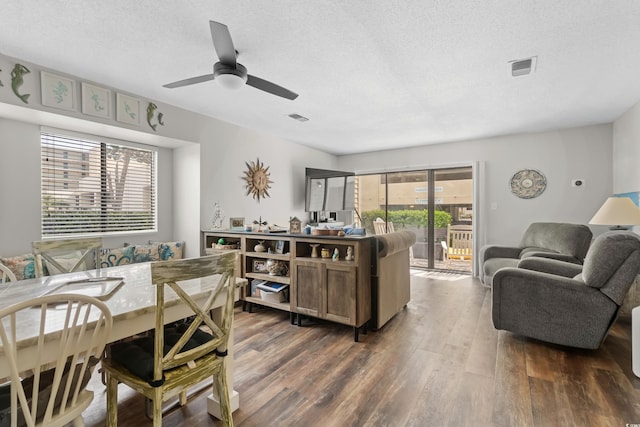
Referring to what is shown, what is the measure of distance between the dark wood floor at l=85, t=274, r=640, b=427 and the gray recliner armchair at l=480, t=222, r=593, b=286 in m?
0.95

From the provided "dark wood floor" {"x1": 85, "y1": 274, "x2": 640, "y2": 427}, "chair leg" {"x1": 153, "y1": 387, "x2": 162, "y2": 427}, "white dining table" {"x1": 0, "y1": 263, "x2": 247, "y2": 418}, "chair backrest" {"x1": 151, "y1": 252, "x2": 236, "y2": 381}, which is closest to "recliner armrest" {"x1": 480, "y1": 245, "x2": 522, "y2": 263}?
"dark wood floor" {"x1": 85, "y1": 274, "x2": 640, "y2": 427}

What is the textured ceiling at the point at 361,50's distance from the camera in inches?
75.9

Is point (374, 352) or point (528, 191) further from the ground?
point (528, 191)

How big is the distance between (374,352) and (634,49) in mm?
3177

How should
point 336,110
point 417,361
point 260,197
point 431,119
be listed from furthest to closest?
point 260,197
point 431,119
point 336,110
point 417,361

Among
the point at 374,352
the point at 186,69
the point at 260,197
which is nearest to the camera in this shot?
the point at 374,352

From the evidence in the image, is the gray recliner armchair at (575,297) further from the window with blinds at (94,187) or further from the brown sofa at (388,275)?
the window with blinds at (94,187)

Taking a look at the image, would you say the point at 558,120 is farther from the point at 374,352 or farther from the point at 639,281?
the point at 374,352

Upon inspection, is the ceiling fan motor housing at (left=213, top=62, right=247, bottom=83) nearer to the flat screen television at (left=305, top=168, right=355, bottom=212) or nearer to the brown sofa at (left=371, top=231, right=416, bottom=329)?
the brown sofa at (left=371, top=231, right=416, bottom=329)

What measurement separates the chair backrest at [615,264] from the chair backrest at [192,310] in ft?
8.83

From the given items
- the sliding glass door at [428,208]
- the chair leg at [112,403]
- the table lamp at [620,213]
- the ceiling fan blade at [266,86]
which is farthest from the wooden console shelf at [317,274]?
the sliding glass door at [428,208]

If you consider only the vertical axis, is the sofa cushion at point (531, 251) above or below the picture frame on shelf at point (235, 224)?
below

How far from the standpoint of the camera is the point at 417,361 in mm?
2371

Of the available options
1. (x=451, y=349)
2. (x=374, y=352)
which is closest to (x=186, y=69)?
(x=374, y=352)
